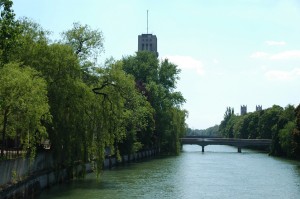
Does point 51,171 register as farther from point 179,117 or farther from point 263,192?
point 179,117

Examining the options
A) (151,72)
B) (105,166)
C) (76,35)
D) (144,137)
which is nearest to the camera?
(76,35)

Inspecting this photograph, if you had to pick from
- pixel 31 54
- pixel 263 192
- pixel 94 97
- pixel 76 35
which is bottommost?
pixel 263 192

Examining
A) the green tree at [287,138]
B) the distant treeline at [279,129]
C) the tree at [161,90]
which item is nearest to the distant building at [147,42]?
the distant treeline at [279,129]

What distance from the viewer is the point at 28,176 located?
28.9 m

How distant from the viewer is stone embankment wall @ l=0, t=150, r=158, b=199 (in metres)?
24.5

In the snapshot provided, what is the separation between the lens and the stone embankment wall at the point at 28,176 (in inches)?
966

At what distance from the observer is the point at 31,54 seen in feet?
101

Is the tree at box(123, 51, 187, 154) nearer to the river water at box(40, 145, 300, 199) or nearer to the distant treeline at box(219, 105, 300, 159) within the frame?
the distant treeline at box(219, 105, 300, 159)

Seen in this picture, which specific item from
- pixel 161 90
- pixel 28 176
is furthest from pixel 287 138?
pixel 28 176

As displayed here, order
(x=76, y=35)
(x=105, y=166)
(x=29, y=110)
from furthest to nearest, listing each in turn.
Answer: (x=105, y=166), (x=76, y=35), (x=29, y=110)

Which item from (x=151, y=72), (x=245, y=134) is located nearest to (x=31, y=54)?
(x=151, y=72)

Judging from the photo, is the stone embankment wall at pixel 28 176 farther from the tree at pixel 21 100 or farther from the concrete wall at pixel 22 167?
the tree at pixel 21 100

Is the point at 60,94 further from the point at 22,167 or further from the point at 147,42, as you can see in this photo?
the point at 147,42

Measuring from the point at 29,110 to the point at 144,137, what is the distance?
44.7m
